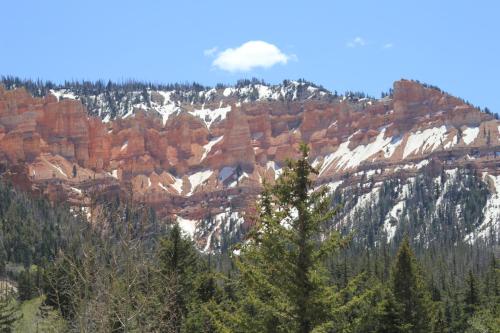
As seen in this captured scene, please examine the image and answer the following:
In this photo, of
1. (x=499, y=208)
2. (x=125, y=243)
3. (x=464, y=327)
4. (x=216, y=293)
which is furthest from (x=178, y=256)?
(x=499, y=208)

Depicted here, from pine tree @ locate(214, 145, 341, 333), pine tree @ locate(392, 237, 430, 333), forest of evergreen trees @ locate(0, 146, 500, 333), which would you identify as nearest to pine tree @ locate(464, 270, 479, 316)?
forest of evergreen trees @ locate(0, 146, 500, 333)

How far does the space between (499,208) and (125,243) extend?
179 meters

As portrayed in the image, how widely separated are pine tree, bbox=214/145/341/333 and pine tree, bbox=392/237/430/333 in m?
12.8

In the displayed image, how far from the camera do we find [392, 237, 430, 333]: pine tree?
3130 cm

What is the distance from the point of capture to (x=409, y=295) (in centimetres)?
3172

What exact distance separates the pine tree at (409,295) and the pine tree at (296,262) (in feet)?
41.9

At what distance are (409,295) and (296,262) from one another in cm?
1450

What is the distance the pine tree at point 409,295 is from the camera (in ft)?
103

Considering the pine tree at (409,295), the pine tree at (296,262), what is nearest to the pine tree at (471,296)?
the pine tree at (409,295)

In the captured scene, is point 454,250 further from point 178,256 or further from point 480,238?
point 178,256

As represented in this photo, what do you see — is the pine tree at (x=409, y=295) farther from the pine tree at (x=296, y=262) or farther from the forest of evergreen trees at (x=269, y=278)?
the pine tree at (x=296, y=262)

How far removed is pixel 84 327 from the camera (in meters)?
16.7

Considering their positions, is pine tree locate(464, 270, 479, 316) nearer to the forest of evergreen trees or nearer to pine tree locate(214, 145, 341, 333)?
the forest of evergreen trees

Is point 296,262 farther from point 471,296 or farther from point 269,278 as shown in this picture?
point 471,296
